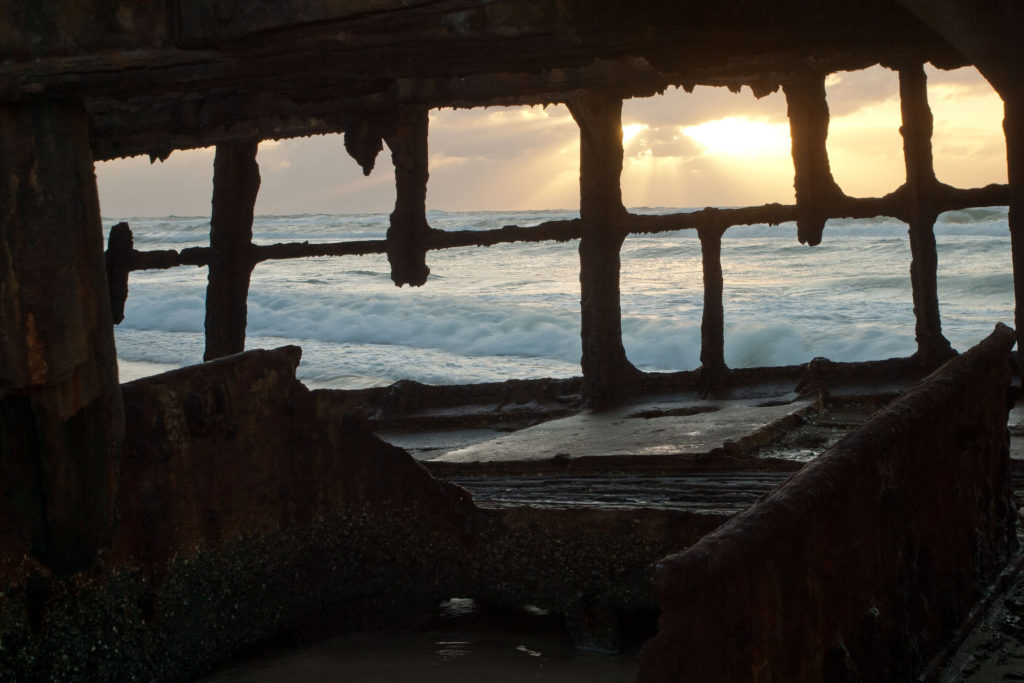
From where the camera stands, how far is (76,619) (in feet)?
12.1

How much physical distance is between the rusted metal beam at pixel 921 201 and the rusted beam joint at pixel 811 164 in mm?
538

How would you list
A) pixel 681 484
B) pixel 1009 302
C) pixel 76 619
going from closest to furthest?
pixel 76 619, pixel 681 484, pixel 1009 302

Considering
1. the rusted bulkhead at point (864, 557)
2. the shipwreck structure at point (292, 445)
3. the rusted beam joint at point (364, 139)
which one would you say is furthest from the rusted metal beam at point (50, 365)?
the rusted beam joint at point (364, 139)

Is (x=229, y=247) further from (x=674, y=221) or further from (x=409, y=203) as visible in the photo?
(x=674, y=221)

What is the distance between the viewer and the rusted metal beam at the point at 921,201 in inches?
309

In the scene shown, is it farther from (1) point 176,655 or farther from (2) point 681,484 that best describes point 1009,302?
(1) point 176,655

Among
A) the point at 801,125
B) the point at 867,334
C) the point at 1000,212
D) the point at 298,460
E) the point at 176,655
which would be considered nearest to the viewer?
the point at 176,655

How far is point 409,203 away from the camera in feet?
28.4

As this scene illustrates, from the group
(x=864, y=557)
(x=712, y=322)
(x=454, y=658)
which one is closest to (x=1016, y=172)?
(x=864, y=557)

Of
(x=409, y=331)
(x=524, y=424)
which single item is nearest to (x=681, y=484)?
(x=524, y=424)

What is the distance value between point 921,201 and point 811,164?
82 centimetres

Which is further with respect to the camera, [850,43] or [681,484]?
[681,484]

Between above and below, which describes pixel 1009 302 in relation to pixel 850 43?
below

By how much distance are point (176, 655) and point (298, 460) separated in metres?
0.87
